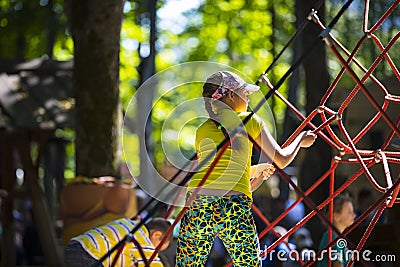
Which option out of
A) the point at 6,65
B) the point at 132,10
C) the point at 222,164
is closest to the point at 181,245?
the point at 222,164

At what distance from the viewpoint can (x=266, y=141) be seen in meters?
4.16

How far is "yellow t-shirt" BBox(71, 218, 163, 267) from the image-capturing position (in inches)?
195

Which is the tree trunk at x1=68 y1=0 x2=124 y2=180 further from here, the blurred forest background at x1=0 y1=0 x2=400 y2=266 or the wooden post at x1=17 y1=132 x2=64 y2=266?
the wooden post at x1=17 y1=132 x2=64 y2=266

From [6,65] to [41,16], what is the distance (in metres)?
4.29

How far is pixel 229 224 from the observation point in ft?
14.0

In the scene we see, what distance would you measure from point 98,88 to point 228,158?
137 inches

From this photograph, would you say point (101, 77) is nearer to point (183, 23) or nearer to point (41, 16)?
point (41, 16)

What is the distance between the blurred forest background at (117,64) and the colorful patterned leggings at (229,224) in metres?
1.28

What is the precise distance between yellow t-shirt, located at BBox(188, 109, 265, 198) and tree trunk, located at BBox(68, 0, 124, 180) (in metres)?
3.25

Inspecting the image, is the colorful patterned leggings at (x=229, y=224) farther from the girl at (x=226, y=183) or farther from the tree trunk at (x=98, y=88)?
the tree trunk at (x=98, y=88)

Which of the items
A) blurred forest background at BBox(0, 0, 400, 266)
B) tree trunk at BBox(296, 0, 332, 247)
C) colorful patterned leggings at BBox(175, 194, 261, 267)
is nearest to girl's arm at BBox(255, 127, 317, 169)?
colorful patterned leggings at BBox(175, 194, 261, 267)

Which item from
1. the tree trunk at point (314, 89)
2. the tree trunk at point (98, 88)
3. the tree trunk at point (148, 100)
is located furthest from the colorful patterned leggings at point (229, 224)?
the tree trunk at point (148, 100)

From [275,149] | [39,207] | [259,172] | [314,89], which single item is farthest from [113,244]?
[39,207]

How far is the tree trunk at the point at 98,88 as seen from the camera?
7.50 meters
